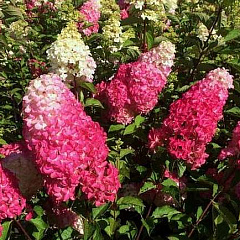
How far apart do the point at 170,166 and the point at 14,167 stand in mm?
930

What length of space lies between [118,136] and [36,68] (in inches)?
42.5

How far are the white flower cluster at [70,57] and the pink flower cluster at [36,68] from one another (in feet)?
2.01

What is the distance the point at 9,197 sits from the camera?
2381mm

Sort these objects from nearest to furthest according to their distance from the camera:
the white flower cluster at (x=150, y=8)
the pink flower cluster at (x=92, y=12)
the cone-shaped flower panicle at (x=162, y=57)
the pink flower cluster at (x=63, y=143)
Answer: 1. the pink flower cluster at (x=63, y=143)
2. the cone-shaped flower panicle at (x=162, y=57)
3. the white flower cluster at (x=150, y=8)
4. the pink flower cluster at (x=92, y=12)

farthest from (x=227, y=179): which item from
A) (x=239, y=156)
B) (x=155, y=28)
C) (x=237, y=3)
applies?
(x=155, y=28)

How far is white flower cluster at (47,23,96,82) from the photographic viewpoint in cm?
331

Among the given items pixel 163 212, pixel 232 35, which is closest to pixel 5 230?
pixel 163 212

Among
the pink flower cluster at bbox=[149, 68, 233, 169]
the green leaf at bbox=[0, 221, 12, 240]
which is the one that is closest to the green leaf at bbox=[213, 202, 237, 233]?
the pink flower cluster at bbox=[149, 68, 233, 169]

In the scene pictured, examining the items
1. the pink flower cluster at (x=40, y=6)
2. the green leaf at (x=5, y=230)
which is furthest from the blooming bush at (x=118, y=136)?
the pink flower cluster at (x=40, y=6)

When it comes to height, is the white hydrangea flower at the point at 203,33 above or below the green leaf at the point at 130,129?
above

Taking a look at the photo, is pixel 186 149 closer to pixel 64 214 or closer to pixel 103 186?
pixel 103 186

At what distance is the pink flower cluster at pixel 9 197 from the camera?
2.36 m

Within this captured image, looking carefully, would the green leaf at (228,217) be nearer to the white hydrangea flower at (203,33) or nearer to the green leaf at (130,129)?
the green leaf at (130,129)

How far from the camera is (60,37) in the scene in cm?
344
